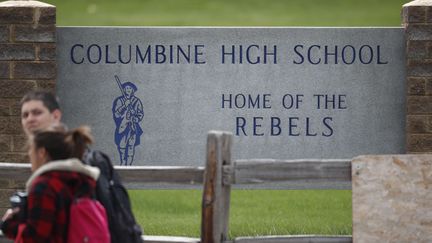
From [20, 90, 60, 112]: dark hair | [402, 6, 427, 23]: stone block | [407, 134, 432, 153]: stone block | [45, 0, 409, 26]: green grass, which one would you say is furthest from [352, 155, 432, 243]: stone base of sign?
[45, 0, 409, 26]: green grass

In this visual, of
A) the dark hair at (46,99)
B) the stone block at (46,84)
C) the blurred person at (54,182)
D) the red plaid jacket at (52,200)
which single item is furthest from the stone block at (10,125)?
the red plaid jacket at (52,200)

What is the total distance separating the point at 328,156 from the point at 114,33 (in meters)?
2.46

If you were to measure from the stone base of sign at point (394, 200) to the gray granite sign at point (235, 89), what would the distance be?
103 inches

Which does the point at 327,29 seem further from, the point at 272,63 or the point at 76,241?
A: the point at 76,241

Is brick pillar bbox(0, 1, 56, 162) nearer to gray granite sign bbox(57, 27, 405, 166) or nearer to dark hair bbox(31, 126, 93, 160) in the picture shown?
gray granite sign bbox(57, 27, 405, 166)

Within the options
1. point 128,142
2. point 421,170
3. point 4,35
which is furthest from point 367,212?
point 4,35

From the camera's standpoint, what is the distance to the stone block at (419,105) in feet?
35.4

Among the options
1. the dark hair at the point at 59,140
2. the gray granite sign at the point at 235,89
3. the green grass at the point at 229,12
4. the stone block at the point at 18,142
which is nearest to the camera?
the dark hair at the point at 59,140

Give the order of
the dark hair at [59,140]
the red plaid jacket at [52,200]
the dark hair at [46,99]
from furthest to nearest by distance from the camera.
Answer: the dark hair at [46,99], the dark hair at [59,140], the red plaid jacket at [52,200]

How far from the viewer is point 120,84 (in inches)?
434

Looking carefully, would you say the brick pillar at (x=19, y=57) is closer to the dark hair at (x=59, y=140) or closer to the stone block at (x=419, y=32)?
the stone block at (x=419, y=32)

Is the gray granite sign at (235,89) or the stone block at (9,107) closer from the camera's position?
the stone block at (9,107)

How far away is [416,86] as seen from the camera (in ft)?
35.6

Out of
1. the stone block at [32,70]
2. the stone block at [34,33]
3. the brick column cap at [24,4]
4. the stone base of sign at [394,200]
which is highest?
the brick column cap at [24,4]
